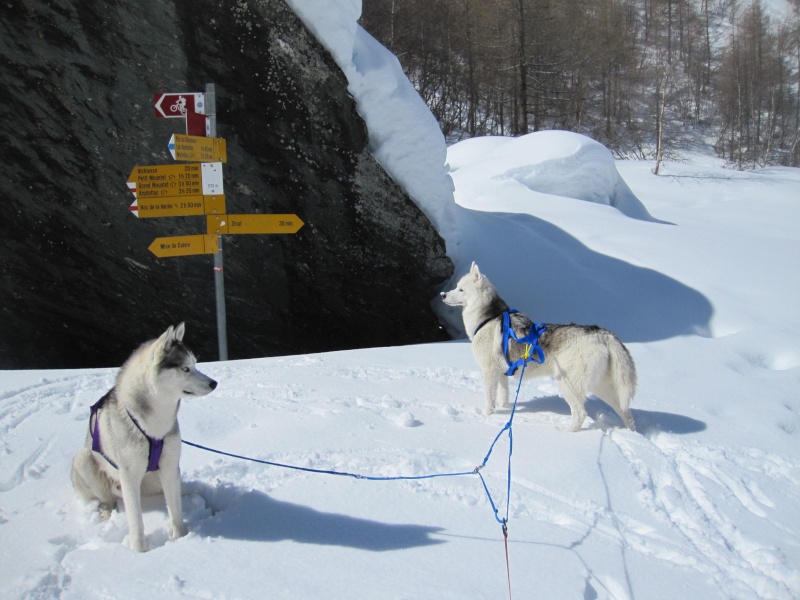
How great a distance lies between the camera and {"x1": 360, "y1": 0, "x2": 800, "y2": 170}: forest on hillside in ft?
93.0

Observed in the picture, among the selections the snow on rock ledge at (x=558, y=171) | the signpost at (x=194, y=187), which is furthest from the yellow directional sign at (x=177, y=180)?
the snow on rock ledge at (x=558, y=171)

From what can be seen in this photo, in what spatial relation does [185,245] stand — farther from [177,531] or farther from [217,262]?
[177,531]

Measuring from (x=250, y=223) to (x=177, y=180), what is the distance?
82 cm

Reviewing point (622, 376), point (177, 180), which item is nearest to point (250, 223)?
point (177, 180)

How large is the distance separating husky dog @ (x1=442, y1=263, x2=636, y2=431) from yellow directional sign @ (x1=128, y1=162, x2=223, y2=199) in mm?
2957

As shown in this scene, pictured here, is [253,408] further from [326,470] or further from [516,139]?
[516,139]

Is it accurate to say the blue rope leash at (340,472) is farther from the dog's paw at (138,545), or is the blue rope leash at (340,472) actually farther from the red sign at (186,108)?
the red sign at (186,108)

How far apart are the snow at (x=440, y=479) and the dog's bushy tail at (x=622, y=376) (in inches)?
7.5

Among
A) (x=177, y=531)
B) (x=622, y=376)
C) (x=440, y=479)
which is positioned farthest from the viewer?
(x=622, y=376)

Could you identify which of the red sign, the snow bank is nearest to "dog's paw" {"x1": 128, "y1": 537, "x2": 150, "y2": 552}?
the red sign

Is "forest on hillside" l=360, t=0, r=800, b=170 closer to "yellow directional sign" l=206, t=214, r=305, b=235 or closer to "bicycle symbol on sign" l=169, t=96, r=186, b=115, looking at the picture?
"yellow directional sign" l=206, t=214, r=305, b=235

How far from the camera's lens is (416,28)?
2834 cm

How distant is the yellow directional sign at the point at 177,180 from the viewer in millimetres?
5676

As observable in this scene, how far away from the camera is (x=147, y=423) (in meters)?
2.73
